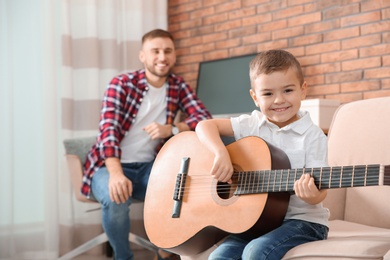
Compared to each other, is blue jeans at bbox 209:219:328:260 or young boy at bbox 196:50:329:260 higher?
young boy at bbox 196:50:329:260

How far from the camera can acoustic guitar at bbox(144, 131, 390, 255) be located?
161cm

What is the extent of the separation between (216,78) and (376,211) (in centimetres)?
188

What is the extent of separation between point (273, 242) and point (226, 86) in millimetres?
2123

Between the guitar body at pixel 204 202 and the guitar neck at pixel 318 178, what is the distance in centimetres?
2

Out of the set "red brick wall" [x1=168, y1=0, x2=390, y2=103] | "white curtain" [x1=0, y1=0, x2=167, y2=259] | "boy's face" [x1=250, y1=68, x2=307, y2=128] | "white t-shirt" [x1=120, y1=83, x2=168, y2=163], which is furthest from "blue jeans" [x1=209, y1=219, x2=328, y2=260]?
"white curtain" [x1=0, y1=0, x2=167, y2=259]

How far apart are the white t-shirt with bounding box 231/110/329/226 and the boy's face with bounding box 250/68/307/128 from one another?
5 centimetres

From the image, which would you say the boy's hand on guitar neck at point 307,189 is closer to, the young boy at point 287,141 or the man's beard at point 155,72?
the young boy at point 287,141

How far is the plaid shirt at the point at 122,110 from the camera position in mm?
2781

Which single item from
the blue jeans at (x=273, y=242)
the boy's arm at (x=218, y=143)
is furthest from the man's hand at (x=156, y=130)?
the blue jeans at (x=273, y=242)

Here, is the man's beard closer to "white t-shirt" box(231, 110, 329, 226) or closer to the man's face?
the man's face

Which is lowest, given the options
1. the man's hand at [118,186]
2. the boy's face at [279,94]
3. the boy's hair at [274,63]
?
the man's hand at [118,186]

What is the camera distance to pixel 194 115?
2.98 meters

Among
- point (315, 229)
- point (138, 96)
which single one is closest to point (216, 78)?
point (138, 96)

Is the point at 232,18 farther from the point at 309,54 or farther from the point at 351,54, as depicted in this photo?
the point at 351,54
